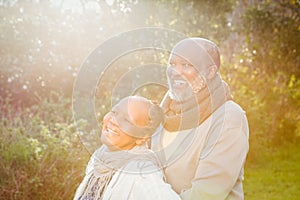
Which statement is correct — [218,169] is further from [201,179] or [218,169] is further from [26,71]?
[26,71]

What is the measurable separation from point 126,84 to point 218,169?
25.7ft

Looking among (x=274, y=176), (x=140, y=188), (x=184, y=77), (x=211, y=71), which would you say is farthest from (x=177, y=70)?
(x=274, y=176)

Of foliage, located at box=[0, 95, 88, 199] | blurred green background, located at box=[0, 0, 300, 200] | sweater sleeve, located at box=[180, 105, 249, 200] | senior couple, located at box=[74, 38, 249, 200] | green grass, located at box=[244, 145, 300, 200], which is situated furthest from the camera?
blurred green background, located at box=[0, 0, 300, 200]

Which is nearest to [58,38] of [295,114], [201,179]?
[295,114]

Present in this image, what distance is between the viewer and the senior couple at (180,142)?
8.11 feet

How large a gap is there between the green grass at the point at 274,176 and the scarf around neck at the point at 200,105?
5.09m

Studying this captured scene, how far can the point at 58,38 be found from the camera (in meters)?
10.7

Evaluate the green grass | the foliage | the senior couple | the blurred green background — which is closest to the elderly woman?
the senior couple

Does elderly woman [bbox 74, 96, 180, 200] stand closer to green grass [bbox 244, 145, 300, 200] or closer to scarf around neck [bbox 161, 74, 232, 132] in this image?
scarf around neck [bbox 161, 74, 232, 132]

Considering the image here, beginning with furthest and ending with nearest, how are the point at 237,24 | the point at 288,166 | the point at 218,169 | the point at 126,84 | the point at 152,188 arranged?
the point at 237,24
the point at 126,84
the point at 288,166
the point at 218,169
the point at 152,188

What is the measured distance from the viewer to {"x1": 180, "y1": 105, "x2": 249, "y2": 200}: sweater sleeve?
2578 millimetres

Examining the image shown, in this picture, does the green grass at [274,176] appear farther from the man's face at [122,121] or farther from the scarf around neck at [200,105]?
the man's face at [122,121]

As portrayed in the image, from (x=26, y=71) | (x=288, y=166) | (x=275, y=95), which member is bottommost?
(x=288, y=166)

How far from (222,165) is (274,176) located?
21.8 feet
